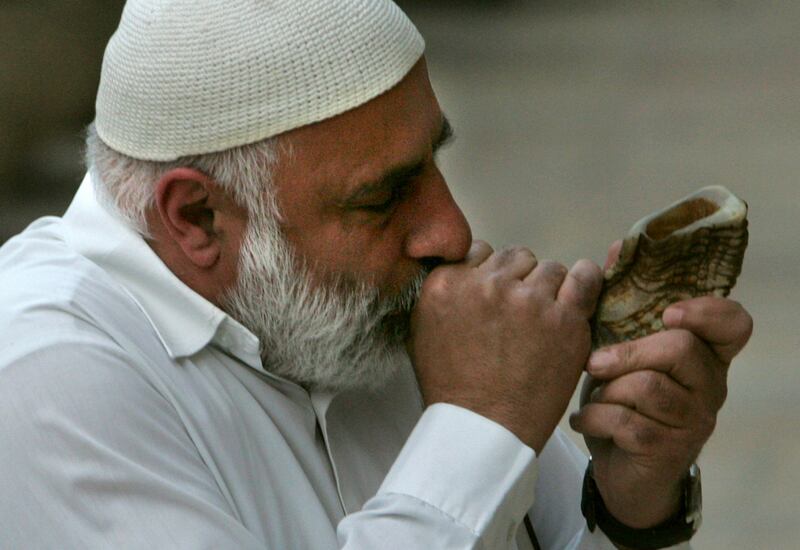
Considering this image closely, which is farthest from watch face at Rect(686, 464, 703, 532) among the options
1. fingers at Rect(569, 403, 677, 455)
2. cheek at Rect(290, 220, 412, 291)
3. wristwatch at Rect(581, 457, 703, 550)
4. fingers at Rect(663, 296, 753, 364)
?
cheek at Rect(290, 220, 412, 291)

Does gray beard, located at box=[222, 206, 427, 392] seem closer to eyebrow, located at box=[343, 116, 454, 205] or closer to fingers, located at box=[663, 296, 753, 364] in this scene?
eyebrow, located at box=[343, 116, 454, 205]

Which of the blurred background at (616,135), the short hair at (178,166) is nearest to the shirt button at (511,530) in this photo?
the short hair at (178,166)

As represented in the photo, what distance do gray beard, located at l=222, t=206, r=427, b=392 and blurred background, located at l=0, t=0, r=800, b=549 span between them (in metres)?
3.40

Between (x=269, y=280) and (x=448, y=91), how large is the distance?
783 cm

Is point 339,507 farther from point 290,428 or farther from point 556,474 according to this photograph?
point 556,474

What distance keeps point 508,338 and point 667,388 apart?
0.80ft

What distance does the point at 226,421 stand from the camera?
7.36 ft

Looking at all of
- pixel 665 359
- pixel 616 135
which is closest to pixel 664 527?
pixel 665 359

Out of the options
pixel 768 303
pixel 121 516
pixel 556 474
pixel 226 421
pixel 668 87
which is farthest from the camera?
pixel 668 87

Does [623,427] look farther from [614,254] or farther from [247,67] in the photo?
[247,67]

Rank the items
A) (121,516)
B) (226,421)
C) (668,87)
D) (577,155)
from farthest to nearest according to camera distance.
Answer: (668,87) < (577,155) < (226,421) < (121,516)

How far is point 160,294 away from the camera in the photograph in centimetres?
230

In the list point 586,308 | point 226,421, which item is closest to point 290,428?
point 226,421

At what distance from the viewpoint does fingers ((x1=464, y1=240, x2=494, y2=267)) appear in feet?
7.62
